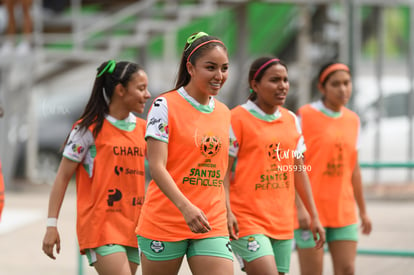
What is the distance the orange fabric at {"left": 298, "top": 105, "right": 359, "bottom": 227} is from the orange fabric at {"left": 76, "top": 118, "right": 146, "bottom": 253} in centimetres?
149

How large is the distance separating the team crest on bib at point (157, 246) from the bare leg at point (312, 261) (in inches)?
71.9

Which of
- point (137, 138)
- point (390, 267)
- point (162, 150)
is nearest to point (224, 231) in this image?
point (162, 150)

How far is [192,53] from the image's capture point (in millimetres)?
A: 4371

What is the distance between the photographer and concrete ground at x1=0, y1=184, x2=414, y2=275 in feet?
27.5

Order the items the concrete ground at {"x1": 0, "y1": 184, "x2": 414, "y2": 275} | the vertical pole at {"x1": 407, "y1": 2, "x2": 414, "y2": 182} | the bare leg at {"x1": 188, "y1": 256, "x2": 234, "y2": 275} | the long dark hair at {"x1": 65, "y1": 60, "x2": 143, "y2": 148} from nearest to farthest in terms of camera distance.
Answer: the bare leg at {"x1": 188, "y1": 256, "x2": 234, "y2": 275} < the long dark hair at {"x1": 65, "y1": 60, "x2": 143, "y2": 148} < the concrete ground at {"x1": 0, "y1": 184, "x2": 414, "y2": 275} < the vertical pole at {"x1": 407, "y1": 2, "x2": 414, "y2": 182}

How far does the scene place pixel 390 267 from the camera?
8.35m

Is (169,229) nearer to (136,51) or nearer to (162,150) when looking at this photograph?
(162,150)

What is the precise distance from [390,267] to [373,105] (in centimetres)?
905

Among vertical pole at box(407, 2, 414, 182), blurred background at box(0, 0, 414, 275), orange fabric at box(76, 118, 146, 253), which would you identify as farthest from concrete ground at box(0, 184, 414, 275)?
vertical pole at box(407, 2, 414, 182)

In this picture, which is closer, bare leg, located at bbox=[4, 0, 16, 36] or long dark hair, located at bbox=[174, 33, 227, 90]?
long dark hair, located at bbox=[174, 33, 227, 90]

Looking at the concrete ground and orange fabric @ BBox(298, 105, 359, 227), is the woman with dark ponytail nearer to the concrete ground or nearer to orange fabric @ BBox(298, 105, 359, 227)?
orange fabric @ BBox(298, 105, 359, 227)

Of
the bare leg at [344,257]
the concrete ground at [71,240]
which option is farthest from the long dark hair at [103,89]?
the bare leg at [344,257]

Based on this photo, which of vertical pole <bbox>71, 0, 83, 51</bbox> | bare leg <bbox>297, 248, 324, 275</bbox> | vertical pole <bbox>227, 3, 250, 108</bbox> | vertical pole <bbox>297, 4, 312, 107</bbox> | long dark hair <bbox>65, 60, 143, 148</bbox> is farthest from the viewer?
vertical pole <bbox>227, 3, 250, 108</bbox>

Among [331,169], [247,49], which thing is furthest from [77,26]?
[331,169]
